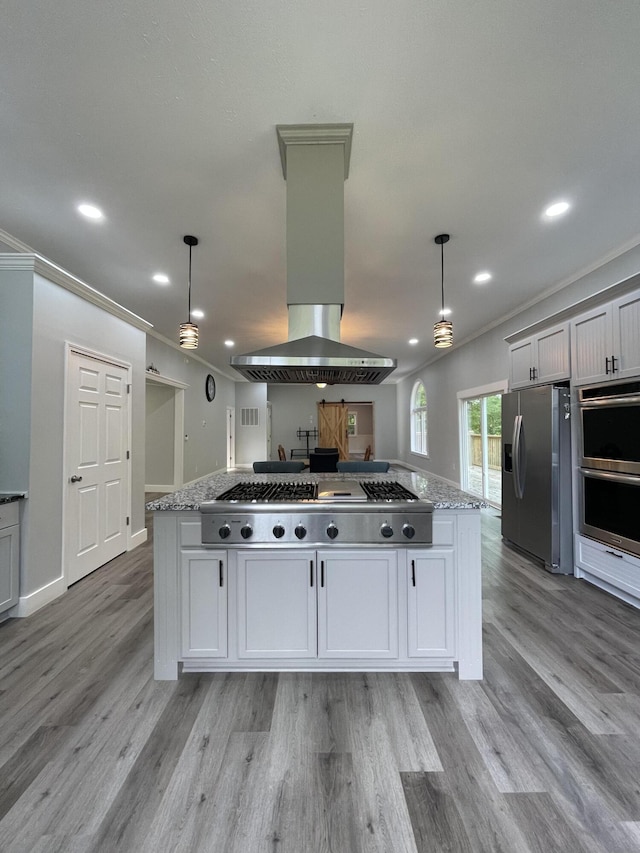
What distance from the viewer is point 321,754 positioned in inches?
54.0

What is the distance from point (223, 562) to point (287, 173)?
2.12m

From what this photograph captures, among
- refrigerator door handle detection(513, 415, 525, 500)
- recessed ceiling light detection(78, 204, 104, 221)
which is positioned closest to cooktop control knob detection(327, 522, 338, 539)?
refrigerator door handle detection(513, 415, 525, 500)

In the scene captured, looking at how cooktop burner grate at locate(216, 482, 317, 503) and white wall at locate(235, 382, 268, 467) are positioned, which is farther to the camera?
white wall at locate(235, 382, 268, 467)

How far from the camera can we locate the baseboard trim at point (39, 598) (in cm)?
243

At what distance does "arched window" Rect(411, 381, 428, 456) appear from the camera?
938 centimetres

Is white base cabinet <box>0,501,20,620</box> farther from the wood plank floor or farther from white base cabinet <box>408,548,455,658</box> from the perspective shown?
white base cabinet <box>408,548,455,658</box>

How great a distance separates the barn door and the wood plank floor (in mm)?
9569

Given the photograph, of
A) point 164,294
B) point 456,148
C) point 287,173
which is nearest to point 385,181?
point 456,148

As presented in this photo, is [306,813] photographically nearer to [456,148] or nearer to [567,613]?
[567,613]

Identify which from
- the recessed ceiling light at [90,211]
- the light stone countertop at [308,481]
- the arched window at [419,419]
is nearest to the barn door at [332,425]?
the arched window at [419,419]

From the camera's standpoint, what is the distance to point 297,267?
6.53ft

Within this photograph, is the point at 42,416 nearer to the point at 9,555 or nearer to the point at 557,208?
the point at 9,555

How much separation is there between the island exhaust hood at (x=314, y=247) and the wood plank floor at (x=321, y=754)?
1663mm

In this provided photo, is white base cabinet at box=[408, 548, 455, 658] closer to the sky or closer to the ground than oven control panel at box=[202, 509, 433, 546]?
closer to the ground
